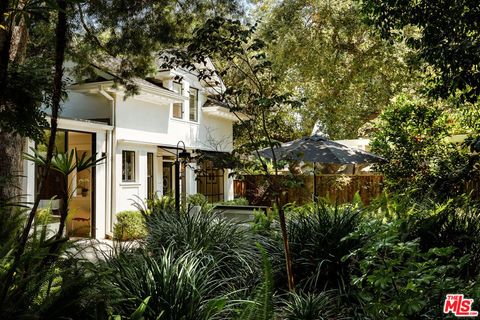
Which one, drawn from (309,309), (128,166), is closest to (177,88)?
(128,166)

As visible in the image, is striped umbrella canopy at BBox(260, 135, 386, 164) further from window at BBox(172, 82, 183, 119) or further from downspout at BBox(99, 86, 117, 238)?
window at BBox(172, 82, 183, 119)

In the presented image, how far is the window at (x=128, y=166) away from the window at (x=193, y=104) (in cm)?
391

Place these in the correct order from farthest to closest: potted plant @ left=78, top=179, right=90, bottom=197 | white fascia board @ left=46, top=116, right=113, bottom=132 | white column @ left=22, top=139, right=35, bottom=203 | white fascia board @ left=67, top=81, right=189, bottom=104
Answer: potted plant @ left=78, top=179, right=90, bottom=197
white fascia board @ left=67, top=81, right=189, bottom=104
white fascia board @ left=46, top=116, right=113, bottom=132
white column @ left=22, top=139, right=35, bottom=203

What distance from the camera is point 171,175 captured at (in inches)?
646

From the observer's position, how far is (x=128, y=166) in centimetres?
1386

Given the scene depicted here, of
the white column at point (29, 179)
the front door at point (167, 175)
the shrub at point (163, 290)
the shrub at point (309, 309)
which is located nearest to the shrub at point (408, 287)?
the shrub at point (309, 309)

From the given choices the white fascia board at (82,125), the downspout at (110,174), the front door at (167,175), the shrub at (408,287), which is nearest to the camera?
the shrub at (408,287)

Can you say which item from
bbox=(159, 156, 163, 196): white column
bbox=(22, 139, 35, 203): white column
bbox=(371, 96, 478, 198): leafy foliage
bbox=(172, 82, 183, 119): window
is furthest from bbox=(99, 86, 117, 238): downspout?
bbox=(371, 96, 478, 198): leafy foliage

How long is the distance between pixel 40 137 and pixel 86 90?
10110 millimetres

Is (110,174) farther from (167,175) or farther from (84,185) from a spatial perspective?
(167,175)

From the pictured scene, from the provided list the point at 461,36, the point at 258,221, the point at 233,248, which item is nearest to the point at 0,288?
the point at 233,248

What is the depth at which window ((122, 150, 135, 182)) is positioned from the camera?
44.6ft

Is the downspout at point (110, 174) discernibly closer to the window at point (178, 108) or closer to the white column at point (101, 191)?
the white column at point (101, 191)

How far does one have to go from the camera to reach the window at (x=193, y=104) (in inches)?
679
